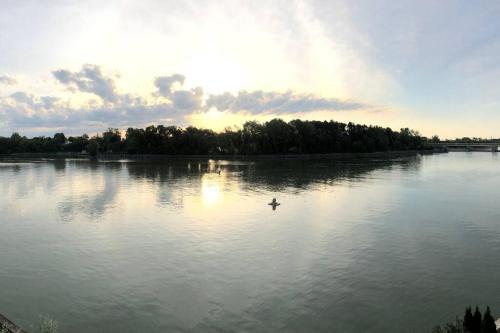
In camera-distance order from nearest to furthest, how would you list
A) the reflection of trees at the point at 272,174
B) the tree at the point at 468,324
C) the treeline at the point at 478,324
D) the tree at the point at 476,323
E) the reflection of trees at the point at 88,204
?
the treeline at the point at 478,324 < the tree at the point at 476,323 < the tree at the point at 468,324 < the reflection of trees at the point at 88,204 < the reflection of trees at the point at 272,174

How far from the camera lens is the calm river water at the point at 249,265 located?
58.0 feet

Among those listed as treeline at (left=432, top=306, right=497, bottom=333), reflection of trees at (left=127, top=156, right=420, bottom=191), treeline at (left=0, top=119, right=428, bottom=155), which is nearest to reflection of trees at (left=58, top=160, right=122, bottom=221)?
reflection of trees at (left=127, top=156, right=420, bottom=191)

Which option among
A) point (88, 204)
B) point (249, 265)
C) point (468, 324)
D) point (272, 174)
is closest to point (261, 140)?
point (272, 174)

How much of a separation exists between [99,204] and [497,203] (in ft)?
165

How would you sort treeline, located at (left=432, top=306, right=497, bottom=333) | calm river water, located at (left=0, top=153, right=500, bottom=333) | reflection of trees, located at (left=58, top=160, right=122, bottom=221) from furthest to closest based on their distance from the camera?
→ reflection of trees, located at (left=58, top=160, right=122, bottom=221) → calm river water, located at (left=0, top=153, right=500, bottom=333) → treeline, located at (left=432, top=306, right=497, bottom=333)

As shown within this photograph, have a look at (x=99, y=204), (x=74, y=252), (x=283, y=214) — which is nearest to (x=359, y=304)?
(x=74, y=252)

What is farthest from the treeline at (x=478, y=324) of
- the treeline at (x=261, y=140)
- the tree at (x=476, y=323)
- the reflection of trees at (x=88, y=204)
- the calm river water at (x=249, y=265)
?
the treeline at (x=261, y=140)

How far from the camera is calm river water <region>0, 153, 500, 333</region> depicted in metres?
17.7

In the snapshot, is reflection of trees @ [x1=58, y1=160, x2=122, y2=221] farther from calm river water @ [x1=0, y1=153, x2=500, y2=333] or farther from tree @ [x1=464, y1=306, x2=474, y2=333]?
tree @ [x1=464, y1=306, x2=474, y2=333]

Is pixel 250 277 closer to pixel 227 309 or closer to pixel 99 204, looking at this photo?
pixel 227 309

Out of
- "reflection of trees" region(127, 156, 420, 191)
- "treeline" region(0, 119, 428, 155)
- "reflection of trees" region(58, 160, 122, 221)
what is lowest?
"reflection of trees" region(58, 160, 122, 221)

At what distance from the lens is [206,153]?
197 metres

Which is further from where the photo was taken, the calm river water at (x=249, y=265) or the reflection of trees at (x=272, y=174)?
the reflection of trees at (x=272, y=174)

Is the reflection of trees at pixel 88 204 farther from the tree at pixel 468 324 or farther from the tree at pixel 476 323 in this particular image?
the tree at pixel 476 323
